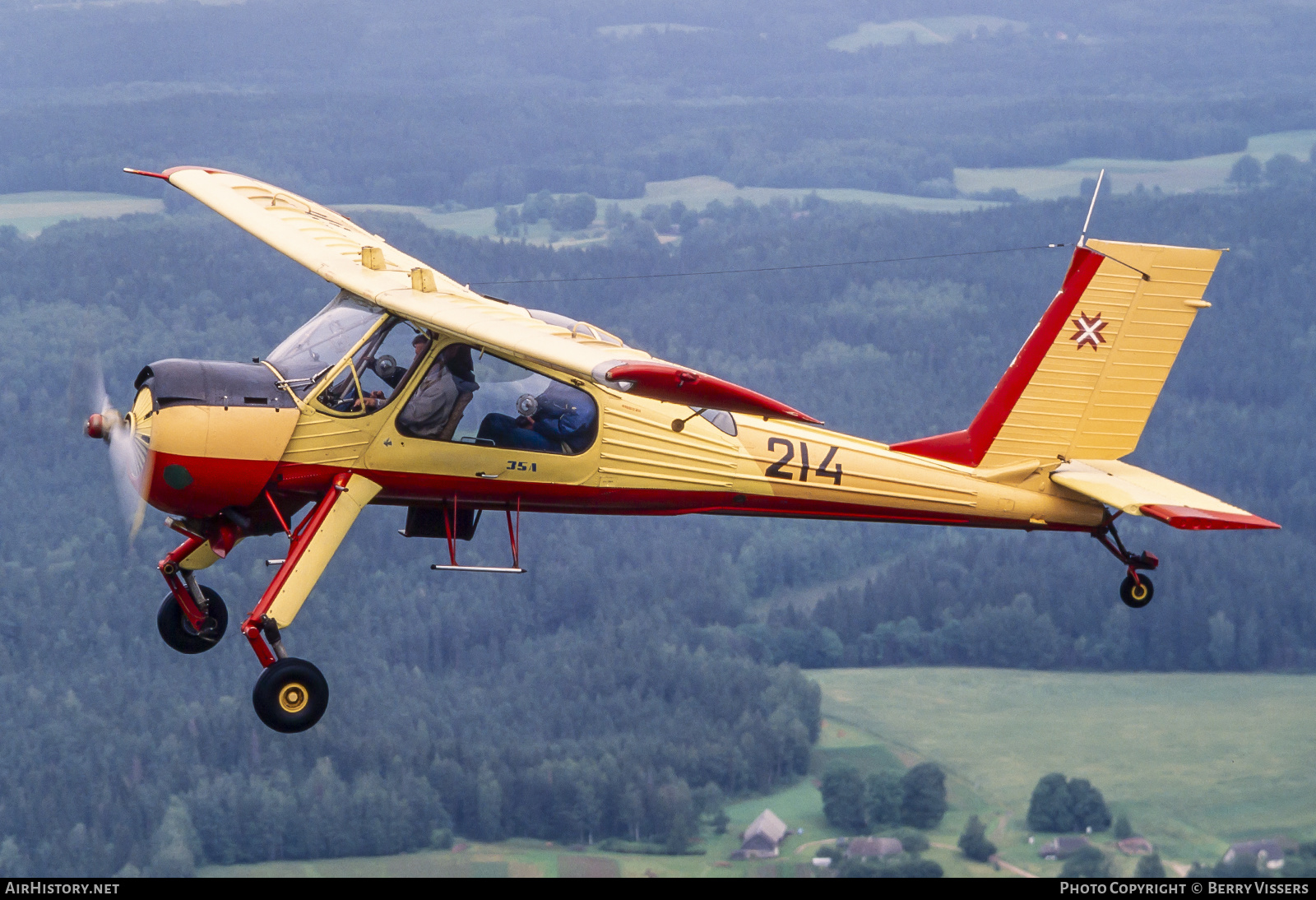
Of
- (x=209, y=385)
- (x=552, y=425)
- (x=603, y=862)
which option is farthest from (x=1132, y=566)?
(x=603, y=862)

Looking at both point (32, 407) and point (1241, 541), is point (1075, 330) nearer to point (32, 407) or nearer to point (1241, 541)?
point (1241, 541)

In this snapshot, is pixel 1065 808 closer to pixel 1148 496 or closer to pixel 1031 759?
pixel 1031 759

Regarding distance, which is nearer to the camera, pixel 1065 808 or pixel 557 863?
pixel 557 863

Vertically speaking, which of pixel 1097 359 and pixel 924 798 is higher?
pixel 1097 359

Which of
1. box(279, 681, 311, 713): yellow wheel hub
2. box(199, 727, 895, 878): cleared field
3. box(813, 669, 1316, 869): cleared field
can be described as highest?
box(279, 681, 311, 713): yellow wheel hub

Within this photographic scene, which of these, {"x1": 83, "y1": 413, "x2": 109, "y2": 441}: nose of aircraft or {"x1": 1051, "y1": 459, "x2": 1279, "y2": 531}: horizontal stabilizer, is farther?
{"x1": 1051, "y1": 459, "x2": 1279, "y2": 531}: horizontal stabilizer

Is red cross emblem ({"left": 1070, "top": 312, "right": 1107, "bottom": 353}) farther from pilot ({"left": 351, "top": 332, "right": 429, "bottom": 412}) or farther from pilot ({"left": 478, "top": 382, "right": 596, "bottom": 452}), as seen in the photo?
pilot ({"left": 351, "top": 332, "right": 429, "bottom": 412})

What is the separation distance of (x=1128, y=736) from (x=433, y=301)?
150m

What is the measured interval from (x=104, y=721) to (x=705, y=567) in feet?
240

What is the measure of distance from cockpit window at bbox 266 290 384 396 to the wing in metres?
0.45

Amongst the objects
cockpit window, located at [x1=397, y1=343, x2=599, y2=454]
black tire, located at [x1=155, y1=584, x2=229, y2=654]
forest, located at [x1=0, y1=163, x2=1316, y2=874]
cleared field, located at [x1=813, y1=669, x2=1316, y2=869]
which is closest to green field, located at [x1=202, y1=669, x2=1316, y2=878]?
cleared field, located at [x1=813, y1=669, x2=1316, y2=869]

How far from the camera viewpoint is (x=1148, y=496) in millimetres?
23266

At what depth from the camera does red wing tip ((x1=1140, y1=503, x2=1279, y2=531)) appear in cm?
2167
